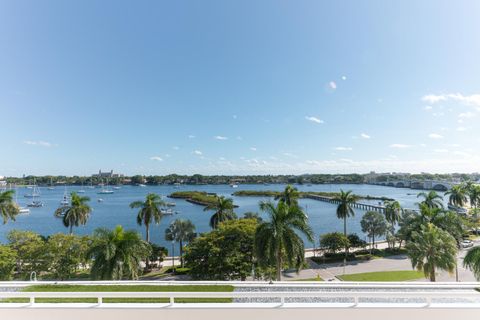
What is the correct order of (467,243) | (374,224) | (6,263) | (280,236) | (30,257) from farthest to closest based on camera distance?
(374,224)
(467,243)
(30,257)
(6,263)
(280,236)

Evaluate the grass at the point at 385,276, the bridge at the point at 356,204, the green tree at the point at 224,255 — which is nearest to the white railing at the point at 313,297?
the green tree at the point at 224,255

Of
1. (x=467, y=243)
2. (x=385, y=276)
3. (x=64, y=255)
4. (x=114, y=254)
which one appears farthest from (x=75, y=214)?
(x=467, y=243)

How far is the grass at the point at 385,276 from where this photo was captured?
22.9 meters

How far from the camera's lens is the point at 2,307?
4.61 metres

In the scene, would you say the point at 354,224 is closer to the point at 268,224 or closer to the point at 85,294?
the point at 268,224

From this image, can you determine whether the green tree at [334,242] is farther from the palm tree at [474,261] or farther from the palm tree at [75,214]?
the palm tree at [75,214]

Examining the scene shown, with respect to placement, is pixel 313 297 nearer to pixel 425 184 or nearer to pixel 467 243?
pixel 467 243

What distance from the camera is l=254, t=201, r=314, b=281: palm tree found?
535 inches

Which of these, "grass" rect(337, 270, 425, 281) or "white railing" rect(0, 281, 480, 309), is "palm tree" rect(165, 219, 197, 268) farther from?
"white railing" rect(0, 281, 480, 309)

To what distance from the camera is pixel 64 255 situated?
2061 centimetres

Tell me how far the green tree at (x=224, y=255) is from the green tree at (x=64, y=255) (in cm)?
825

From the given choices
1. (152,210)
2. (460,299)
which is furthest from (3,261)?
(460,299)

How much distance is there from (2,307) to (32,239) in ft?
71.2

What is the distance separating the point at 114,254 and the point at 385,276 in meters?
21.7
